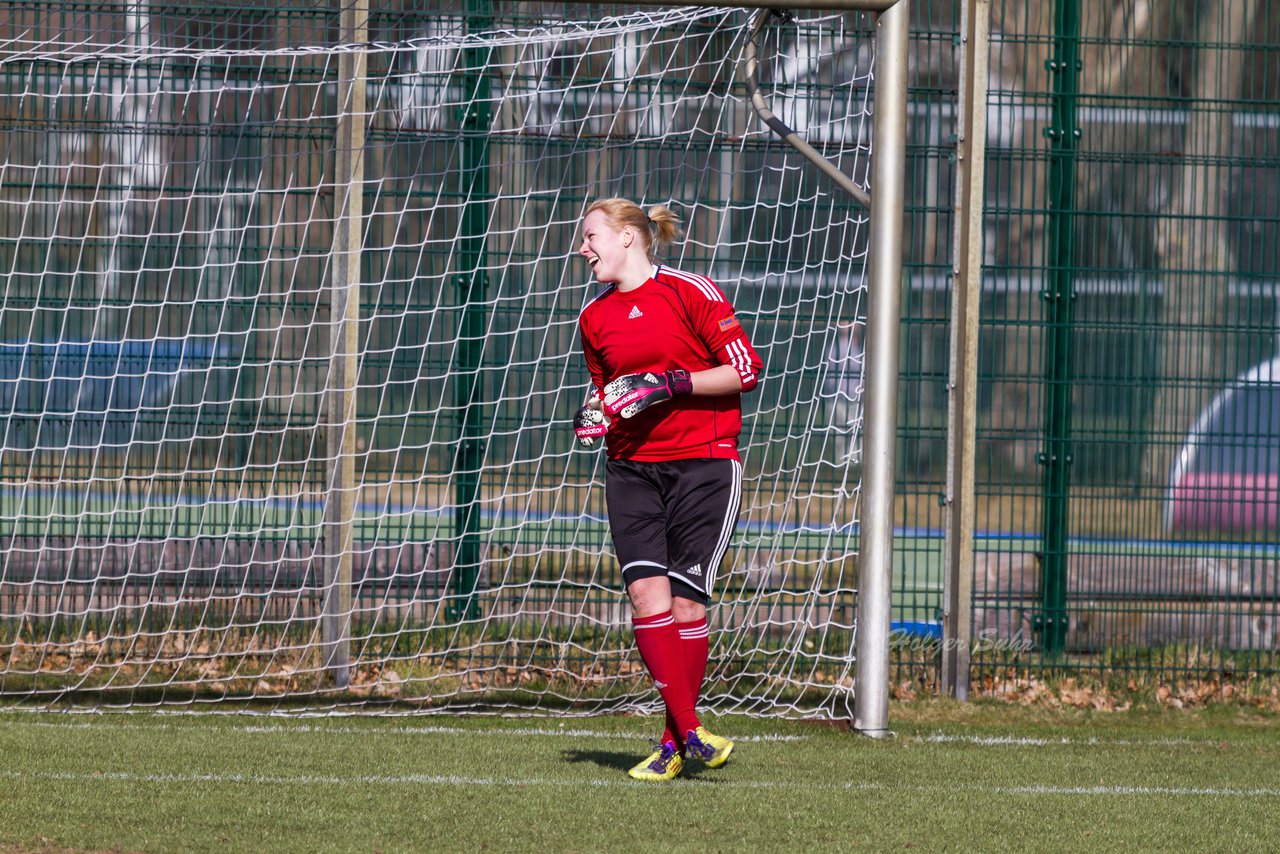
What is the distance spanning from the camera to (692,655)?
5.06 metres

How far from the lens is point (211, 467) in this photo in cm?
712

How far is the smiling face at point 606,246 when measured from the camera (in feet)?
16.2

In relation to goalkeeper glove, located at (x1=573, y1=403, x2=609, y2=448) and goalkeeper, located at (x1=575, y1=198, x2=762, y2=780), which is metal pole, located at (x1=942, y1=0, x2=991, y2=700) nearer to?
goalkeeper, located at (x1=575, y1=198, x2=762, y2=780)

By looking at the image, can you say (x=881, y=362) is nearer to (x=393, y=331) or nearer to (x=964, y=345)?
(x=964, y=345)

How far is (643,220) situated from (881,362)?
1.40m

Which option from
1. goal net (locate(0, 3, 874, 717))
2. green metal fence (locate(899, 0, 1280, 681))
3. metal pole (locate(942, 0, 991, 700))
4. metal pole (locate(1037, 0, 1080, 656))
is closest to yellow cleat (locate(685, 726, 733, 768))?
goal net (locate(0, 3, 874, 717))

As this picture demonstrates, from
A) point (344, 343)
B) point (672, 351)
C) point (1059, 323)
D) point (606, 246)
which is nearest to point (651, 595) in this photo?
point (672, 351)

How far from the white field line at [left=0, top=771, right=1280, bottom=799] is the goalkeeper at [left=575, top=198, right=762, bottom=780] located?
0.73 feet

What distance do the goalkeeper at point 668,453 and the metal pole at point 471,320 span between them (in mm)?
2157

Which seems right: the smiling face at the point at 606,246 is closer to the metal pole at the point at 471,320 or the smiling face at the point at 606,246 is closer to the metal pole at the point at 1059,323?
the metal pole at the point at 471,320

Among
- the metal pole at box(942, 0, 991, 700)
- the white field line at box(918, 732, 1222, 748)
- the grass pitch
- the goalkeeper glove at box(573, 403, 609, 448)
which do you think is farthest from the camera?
the metal pole at box(942, 0, 991, 700)

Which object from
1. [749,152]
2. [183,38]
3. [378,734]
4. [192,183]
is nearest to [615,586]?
[378,734]

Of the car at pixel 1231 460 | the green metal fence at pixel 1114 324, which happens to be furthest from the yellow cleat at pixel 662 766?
the car at pixel 1231 460

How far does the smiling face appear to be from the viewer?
16.2 feet
